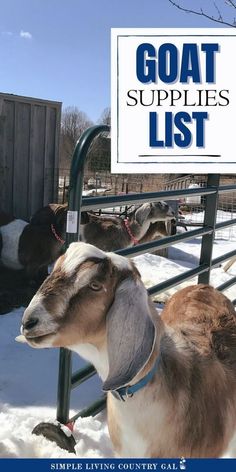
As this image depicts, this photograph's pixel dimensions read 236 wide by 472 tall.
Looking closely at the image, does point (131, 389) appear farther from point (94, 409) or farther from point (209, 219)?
point (209, 219)

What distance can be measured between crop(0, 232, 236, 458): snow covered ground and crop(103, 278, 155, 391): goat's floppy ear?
1.03m

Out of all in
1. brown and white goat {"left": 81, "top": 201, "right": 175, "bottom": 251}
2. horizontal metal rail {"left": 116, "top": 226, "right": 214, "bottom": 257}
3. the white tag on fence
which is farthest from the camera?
brown and white goat {"left": 81, "top": 201, "right": 175, "bottom": 251}

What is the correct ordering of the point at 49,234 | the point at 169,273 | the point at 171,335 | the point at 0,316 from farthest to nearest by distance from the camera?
1. the point at 169,273
2. the point at 49,234
3. the point at 0,316
4. the point at 171,335

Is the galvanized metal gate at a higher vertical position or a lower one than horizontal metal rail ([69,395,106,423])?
higher

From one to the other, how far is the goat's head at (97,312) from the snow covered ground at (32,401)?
Answer: 1.05 m

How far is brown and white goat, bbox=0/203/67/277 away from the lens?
20.2 feet

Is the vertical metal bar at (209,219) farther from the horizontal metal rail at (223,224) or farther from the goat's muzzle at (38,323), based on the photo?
the goat's muzzle at (38,323)

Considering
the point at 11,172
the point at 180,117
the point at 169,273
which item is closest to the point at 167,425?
the point at 180,117

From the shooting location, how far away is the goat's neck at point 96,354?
71.5 inches

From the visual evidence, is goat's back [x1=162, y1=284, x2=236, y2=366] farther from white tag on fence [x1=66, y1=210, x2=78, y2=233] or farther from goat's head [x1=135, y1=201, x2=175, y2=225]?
goat's head [x1=135, y1=201, x2=175, y2=225]

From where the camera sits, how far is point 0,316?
15.6ft

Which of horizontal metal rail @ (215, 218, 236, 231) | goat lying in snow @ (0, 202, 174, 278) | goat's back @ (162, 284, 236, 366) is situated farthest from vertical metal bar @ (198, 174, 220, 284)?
goat lying in snow @ (0, 202, 174, 278)

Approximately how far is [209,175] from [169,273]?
329 centimetres

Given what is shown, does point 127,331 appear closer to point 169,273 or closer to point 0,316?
point 0,316
